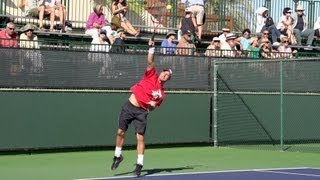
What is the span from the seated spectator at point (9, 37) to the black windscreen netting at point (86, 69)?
293mm

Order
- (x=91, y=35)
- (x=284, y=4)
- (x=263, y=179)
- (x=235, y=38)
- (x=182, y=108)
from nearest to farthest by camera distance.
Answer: (x=263, y=179)
(x=182, y=108)
(x=91, y=35)
(x=235, y=38)
(x=284, y=4)

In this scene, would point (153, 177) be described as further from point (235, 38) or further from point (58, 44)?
point (235, 38)

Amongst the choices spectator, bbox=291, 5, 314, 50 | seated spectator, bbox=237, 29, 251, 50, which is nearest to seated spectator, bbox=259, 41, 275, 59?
seated spectator, bbox=237, 29, 251, 50

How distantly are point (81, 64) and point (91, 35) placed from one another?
3039mm

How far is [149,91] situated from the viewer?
1254 centimetres

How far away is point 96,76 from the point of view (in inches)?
682

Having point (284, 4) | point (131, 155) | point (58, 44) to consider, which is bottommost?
point (131, 155)

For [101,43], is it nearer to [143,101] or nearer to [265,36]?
[143,101]

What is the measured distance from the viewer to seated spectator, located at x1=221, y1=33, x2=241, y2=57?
66.2 ft

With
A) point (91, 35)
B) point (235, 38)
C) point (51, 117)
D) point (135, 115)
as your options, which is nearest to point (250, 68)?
point (235, 38)

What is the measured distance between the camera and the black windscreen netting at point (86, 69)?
16094mm

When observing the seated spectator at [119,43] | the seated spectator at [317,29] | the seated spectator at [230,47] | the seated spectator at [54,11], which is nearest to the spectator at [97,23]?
the seated spectator at [119,43]

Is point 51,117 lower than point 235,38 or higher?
lower

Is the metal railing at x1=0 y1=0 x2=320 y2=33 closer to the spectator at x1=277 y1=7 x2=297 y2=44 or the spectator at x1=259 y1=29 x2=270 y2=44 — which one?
the spectator at x1=277 y1=7 x2=297 y2=44
